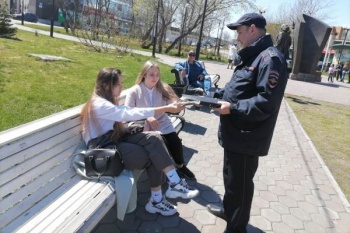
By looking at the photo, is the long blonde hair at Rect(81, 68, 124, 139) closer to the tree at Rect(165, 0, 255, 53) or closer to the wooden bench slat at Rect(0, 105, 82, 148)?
the wooden bench slat at Rect(0, 105, 82, 148)

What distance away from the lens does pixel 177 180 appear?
10.9ft

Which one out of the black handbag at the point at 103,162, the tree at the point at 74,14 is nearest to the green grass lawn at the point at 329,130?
the black handbag at the point at 103,162

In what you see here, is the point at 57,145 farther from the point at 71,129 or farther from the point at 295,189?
the point at 295,189

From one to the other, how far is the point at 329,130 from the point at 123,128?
6.65 m

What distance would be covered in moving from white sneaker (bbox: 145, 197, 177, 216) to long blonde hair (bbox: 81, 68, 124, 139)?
31.6 inches

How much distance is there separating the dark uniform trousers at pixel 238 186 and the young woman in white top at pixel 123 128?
0.61 m

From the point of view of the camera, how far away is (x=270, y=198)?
3992mm

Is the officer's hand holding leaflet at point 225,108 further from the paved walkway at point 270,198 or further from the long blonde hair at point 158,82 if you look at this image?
the long blonde hair at point 158,82

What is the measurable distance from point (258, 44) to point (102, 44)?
17.5 m

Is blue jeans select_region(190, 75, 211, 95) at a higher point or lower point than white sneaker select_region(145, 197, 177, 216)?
higher

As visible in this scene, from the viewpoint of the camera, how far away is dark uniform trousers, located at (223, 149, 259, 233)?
278 centimetres

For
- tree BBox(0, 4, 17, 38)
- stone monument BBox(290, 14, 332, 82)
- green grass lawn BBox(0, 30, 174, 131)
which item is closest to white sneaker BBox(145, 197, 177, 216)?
green grass lawn BBox(0, 30, 174, 131)

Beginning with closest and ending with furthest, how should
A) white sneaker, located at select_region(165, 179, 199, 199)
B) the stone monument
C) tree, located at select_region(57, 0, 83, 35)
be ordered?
white sneaker, located at select_region(165, 179, 199, 199)
the stone monument
tree, located at select_region(57, 0, 83, 35)

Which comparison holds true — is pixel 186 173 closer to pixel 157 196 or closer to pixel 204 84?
pixel 157 196
